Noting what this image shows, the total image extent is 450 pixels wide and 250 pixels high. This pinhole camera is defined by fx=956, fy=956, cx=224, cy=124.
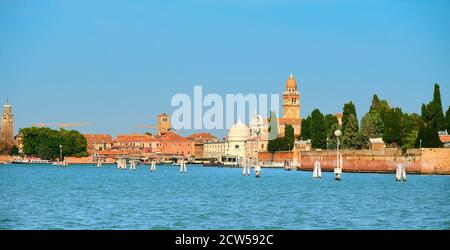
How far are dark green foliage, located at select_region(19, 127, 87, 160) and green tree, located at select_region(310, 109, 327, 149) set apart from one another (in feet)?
224

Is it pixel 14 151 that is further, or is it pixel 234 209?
pixel 14 151

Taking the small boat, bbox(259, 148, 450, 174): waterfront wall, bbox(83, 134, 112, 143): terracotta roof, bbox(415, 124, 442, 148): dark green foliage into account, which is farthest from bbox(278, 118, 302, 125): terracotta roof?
bbox(415, 124, 442, 148): dark green foliage

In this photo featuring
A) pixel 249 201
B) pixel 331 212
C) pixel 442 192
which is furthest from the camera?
pixel 442 192

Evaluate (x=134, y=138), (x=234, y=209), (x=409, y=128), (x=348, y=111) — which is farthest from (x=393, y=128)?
(x=134, y=138)

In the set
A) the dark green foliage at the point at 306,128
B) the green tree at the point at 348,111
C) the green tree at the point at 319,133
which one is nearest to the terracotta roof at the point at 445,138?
the green tree at the point at 348,111

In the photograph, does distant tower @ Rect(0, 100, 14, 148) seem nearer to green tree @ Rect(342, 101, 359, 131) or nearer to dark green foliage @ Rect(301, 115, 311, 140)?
dark green foliage @ Rect(301, 115, 311, 140)

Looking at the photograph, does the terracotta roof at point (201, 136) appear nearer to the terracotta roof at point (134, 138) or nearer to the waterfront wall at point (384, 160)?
the terracotta roof at point (134, 138)

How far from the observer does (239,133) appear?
161 meters

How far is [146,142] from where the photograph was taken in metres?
184

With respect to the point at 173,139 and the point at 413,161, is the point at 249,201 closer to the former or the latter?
the point at 413,161

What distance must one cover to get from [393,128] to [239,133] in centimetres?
8881

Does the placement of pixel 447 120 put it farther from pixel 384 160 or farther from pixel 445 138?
pixel 384 160
